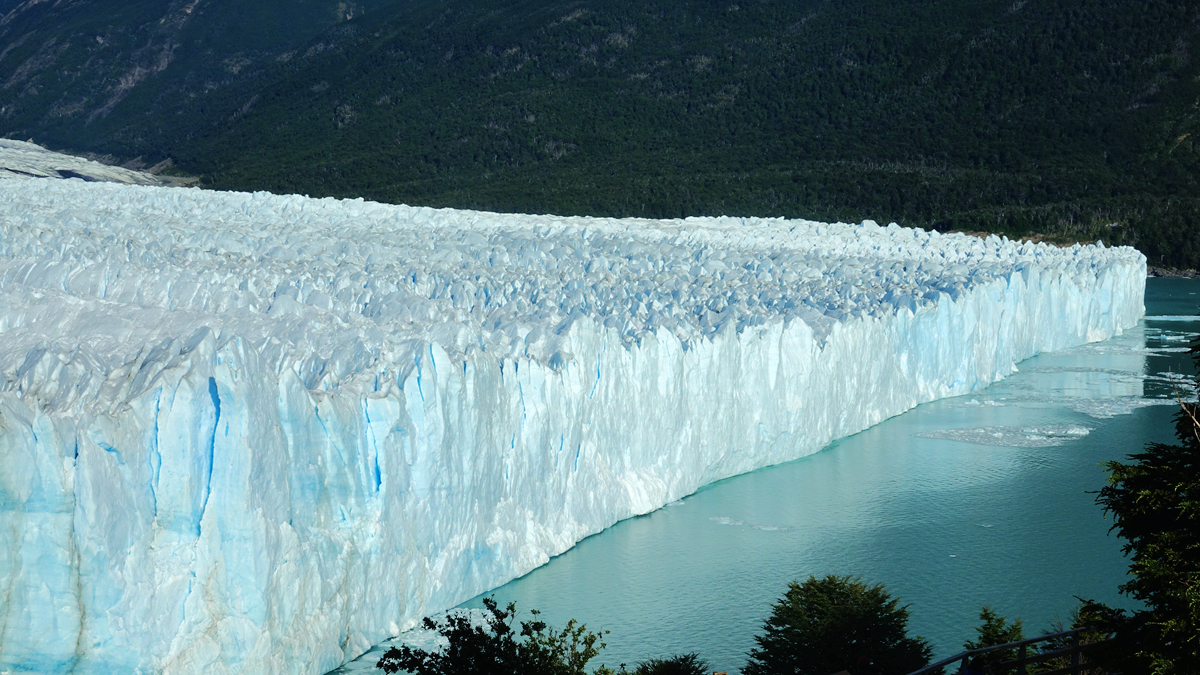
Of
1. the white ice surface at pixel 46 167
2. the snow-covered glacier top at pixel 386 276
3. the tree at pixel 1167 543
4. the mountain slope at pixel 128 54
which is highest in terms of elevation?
the mountain slope at pixel 128 54

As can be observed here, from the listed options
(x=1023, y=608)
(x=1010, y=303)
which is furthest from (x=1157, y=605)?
(x=1010, y=303)

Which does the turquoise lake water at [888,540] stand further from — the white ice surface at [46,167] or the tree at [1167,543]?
the white ice surface at [46,167]

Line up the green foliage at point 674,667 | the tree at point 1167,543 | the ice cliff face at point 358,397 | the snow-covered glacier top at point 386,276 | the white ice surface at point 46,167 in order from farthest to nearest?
1. the white ice surface at point 46,167
2. the snow-covered glacier top at point 386,276
3. the green foliage at point 674,667
4. the ice cliff face at point 358,397
5. the tree at point 1167,543

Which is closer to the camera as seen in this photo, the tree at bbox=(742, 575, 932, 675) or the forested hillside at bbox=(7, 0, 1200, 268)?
the tree at bbox=(742, 575, 932, 675)

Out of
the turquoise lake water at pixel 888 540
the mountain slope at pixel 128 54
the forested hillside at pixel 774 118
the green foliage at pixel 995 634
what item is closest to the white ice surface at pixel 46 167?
the forested hillside at pixel 774 118

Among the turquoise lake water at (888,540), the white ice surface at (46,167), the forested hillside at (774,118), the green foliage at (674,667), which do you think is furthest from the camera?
the forested hillside at (774,118)

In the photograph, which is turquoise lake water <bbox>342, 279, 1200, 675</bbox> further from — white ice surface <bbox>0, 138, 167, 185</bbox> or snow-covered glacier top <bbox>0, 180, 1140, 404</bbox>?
white ice surface <bbox>0, 138, 167, 185</bbox>

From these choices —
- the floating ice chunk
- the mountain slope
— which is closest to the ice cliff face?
the floating ice chunk

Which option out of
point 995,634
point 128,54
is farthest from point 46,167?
point 128,54
